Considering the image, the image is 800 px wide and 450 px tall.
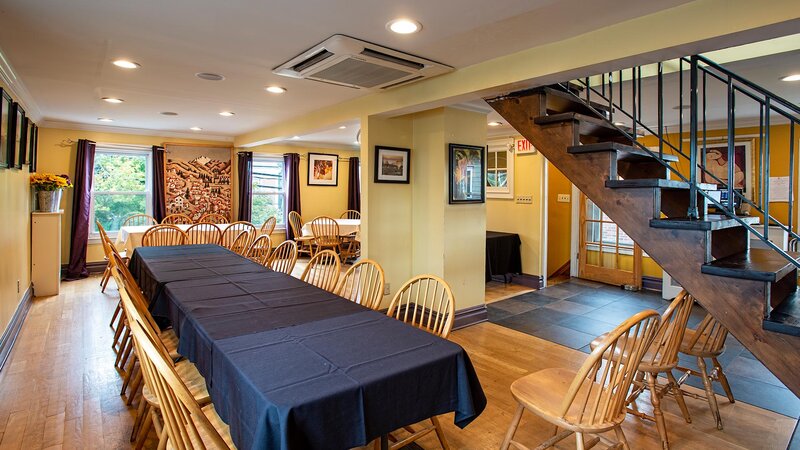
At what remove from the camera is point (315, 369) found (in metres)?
1.42

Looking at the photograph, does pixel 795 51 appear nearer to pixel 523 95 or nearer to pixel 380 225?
pixel 523 95

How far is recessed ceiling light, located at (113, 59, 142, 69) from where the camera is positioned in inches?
Result: 119

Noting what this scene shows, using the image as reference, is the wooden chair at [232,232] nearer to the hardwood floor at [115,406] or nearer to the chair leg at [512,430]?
the hardwood floor at [115,406]

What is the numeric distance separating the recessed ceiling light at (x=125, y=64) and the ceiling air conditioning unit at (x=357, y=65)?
0.98 meters

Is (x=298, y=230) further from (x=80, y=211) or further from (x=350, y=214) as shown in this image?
(x=80, y=211)

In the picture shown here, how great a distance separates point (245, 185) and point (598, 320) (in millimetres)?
5866

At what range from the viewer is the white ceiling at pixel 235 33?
2094mm

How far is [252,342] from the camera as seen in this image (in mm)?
1641

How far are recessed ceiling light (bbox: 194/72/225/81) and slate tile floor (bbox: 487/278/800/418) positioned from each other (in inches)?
132

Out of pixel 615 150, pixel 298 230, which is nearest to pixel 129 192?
pixel 298 230

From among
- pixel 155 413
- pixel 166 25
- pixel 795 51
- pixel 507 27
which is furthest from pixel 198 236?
pixel 795 51

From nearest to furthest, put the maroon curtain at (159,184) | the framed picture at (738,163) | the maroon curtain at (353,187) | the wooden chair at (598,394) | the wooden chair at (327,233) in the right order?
1. the wooden chair at (598,394)
2. the framed picture at (738,163)
3. the maroon curtain at (159,184)
4. the wooden chair at (327,233)
5. the maroon curtain at (353,187)

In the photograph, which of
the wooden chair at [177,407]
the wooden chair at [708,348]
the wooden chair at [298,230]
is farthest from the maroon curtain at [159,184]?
the wooden chair at [708,348]

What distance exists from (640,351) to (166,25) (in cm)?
283
